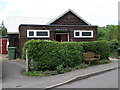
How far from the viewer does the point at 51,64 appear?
1176 centimetres

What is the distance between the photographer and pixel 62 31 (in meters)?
21.4

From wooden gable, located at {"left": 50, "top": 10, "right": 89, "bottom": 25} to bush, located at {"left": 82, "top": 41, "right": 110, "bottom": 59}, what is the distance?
26.5ft

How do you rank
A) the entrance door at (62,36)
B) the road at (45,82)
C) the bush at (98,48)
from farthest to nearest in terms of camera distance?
the entrance door at (62,36) < the bush at (98,48) < the road at (45,82)

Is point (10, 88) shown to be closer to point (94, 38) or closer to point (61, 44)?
point (61, 44)

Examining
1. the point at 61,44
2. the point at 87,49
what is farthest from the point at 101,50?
the point at 61,44

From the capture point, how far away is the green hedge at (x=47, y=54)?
11492 millimetres

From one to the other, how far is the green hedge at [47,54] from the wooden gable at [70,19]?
10.4 meters

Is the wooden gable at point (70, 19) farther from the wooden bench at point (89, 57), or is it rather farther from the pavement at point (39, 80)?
the pavement at point (39, 80)

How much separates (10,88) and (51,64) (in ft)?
13.5

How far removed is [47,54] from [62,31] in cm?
1004

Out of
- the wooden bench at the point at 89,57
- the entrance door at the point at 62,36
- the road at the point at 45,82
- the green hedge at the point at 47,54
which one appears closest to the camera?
the road at the point at 45,82

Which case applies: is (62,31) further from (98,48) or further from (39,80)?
(39,80)

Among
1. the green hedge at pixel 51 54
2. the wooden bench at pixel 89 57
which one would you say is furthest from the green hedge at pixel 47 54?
the wooden bench at pixel 89 57

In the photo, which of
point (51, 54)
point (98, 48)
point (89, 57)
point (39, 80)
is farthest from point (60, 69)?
point (98, 48)
